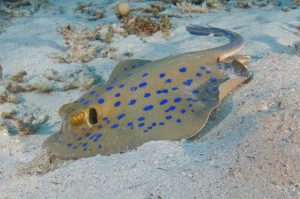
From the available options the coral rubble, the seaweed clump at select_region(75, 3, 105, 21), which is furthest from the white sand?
the seaweed clump at select_region(75, 3, 105, 21)

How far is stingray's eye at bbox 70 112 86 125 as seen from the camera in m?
3.43

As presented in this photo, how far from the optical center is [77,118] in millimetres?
3438

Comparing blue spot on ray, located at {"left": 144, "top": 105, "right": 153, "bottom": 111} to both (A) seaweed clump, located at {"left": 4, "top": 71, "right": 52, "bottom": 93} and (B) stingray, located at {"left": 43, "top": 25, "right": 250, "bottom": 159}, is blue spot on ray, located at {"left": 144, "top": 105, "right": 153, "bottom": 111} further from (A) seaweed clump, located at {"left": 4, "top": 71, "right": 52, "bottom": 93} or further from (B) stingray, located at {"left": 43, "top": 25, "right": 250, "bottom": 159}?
(A) seaweed clump, located at {"left": 4, "top": 71, "right": 52, "bottom": 93}

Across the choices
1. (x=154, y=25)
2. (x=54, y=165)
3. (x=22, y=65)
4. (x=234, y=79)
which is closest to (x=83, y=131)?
(x=54, y=165)

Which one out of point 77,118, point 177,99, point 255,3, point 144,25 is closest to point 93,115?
point 77,118

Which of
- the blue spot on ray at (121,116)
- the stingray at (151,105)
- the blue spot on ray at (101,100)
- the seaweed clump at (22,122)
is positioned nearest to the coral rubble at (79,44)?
the seaweed clump at (22,122)

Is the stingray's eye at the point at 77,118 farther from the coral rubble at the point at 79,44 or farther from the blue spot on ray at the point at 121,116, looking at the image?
the coral rubble at the point at 79,44

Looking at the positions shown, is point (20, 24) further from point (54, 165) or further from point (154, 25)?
point (54, 165)

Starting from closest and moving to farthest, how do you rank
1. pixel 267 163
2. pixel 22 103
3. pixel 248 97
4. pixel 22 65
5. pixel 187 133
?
pixel 267 163
pixel 187 133
pixel 248 97
pixel 22 103
pixel 22 65

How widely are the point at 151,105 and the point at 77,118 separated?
0.71 m

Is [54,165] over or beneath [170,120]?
beneath

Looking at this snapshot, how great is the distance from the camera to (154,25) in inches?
264

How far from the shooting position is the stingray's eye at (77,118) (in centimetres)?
343

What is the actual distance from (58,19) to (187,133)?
5.74 meters
